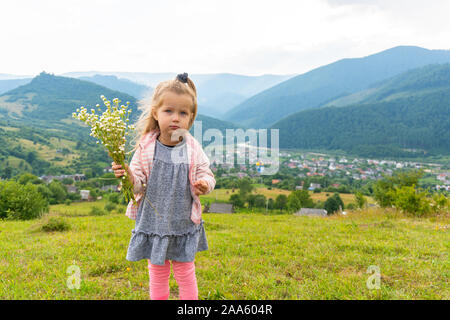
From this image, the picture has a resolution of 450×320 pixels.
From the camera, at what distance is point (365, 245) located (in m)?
4.84

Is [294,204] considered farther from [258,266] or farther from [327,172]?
[327,172]

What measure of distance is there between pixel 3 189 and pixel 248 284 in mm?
12764

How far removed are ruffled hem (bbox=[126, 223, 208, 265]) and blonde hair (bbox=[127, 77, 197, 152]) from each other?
0.83 meters

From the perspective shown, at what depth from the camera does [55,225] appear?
6.67 m

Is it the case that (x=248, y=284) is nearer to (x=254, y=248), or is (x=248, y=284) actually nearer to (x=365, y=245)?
(x=254, y=248)

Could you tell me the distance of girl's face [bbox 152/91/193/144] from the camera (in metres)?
2.41

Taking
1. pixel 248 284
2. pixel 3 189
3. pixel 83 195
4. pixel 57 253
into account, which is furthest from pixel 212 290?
pixel 83 195

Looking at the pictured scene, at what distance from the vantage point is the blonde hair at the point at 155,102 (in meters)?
2.44

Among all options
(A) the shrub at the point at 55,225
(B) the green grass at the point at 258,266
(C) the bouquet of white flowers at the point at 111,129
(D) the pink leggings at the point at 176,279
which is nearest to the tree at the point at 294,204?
(B) the green grass at the point at 258,266

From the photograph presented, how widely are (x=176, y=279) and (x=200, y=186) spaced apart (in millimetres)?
983

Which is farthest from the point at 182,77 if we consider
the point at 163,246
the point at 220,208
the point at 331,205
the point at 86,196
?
the point at 86,196

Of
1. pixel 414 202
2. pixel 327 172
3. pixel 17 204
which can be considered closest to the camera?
pixel 414 202

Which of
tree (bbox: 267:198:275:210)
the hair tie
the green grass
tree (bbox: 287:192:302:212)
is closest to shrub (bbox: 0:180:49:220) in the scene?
the green grass

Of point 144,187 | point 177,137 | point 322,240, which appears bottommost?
point 322,240
